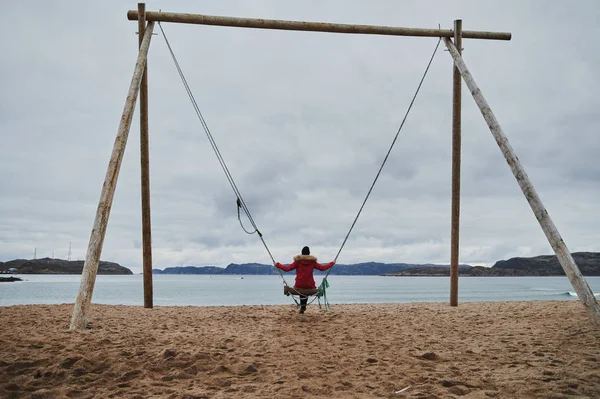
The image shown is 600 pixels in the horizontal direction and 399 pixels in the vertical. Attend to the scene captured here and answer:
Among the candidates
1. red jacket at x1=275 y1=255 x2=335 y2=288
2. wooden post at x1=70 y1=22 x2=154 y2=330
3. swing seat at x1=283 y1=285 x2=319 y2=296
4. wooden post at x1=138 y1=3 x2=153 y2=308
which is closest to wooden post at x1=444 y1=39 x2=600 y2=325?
red jacket at x1=275 y1=255 x2=335 y2=288

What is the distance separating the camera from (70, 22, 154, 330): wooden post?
696cm

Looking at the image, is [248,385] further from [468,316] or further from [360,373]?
[468,316]

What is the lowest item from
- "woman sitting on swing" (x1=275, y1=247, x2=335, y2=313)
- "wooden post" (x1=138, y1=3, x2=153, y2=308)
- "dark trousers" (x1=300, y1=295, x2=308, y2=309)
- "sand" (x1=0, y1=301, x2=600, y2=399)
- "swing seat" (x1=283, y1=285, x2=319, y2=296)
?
"sand" (x1=0, y1=301, x2=600, y2=399)

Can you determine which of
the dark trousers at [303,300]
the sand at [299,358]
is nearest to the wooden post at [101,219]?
the sand at [299,358]

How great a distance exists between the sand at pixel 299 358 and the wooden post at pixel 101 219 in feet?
1.16

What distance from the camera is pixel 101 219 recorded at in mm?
7242

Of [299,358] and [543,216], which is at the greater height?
[543,216]

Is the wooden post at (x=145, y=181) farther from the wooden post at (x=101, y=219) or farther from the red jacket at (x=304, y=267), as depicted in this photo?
the red jacket at (x=304, y=267)

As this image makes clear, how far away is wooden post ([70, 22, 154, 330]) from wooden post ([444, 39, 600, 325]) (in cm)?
597

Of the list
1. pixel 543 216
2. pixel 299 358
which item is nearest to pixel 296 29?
pixel 543 216

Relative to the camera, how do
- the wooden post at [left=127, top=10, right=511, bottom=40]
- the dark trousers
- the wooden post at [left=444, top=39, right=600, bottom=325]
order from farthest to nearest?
the dark trousers → the wooden post at [left=127, top=10, right=511, bottom=40] → the wooden post at [left=444, top=39, right=600, bottom=325]

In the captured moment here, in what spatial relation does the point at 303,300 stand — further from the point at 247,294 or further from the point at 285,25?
the point at 247,294

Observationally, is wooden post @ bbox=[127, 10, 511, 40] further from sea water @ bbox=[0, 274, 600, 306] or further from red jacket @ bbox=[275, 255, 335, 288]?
sea water @ bbox=[0, 274, 600, 306]

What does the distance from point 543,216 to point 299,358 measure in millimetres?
4057
